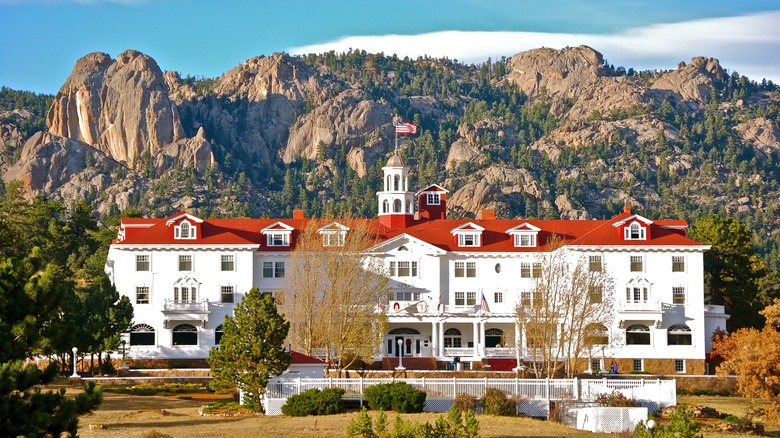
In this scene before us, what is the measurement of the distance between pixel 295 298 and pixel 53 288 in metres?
46.2

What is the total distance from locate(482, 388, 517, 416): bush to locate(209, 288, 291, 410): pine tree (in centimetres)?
999

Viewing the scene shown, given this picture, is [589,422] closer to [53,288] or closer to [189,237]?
[53,288]

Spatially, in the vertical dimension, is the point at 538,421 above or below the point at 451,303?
below

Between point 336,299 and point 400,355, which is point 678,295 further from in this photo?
point 336,299

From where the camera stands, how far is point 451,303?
339 ft

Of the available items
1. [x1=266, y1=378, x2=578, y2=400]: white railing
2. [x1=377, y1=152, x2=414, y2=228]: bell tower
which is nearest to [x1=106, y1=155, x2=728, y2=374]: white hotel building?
[x1=377, y1=152, x2=414, y2=228]: bell tower

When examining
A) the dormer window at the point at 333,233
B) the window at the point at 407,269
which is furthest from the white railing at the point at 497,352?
the dormer window at the point at 333,233

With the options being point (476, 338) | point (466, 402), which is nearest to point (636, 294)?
point (476, 338)

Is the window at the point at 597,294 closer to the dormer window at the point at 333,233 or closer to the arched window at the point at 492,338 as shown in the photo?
the arched window at the point at 492,338

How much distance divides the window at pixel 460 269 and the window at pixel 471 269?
289 millimetres

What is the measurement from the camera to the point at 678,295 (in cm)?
10050

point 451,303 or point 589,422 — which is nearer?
point 589,422

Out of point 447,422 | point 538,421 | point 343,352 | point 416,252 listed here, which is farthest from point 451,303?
point 447,422

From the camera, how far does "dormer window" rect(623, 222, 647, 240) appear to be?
10150cm
